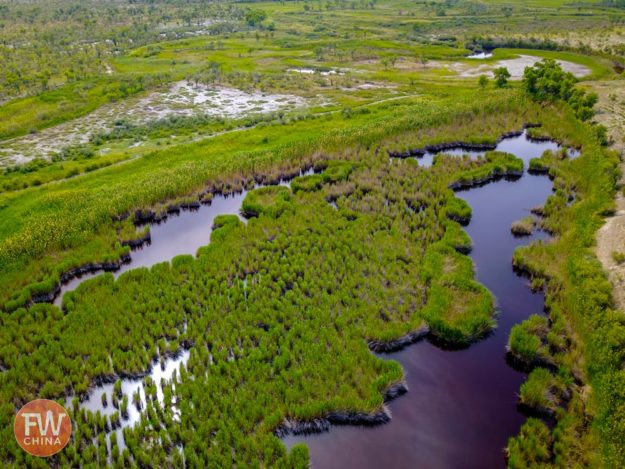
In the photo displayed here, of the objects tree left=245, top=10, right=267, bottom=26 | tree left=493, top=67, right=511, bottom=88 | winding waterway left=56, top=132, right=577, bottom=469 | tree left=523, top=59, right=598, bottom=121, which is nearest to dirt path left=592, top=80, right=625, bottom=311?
tree left=523, top=59, right=598, bottom=121

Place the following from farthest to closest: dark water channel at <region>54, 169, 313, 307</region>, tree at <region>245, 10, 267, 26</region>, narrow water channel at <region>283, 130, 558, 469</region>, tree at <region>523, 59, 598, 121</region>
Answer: tree at <region>245, 10, 267, 26</region> → tree at <region>523, 59, 598, 121</region> → dark water channel at <region>54, 169, 313, 307</region> → narrow water channel at <region>283, 130, 558, 469</region>

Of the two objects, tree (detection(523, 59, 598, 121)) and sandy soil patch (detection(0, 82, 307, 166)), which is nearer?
sandy soil patch (detection(0, 82, 307, 166))

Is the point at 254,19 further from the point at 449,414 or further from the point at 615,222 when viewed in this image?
the point at 449,414

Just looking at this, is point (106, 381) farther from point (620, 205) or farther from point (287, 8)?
point (287, 8)

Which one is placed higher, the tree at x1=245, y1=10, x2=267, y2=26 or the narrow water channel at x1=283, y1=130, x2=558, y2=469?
the tree at x1=245, y1=10, x2=267, y2=26

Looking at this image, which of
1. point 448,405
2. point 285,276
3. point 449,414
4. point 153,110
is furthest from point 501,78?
point 449,414

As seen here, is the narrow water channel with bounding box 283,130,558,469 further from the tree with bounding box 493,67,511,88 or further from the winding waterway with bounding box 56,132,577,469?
the tree with bounding box 493,67,511,88

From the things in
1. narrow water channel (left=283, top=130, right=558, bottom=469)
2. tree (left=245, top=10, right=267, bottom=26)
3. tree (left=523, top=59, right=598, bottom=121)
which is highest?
tree (left=245, top=10, right=267, bottom=26)
